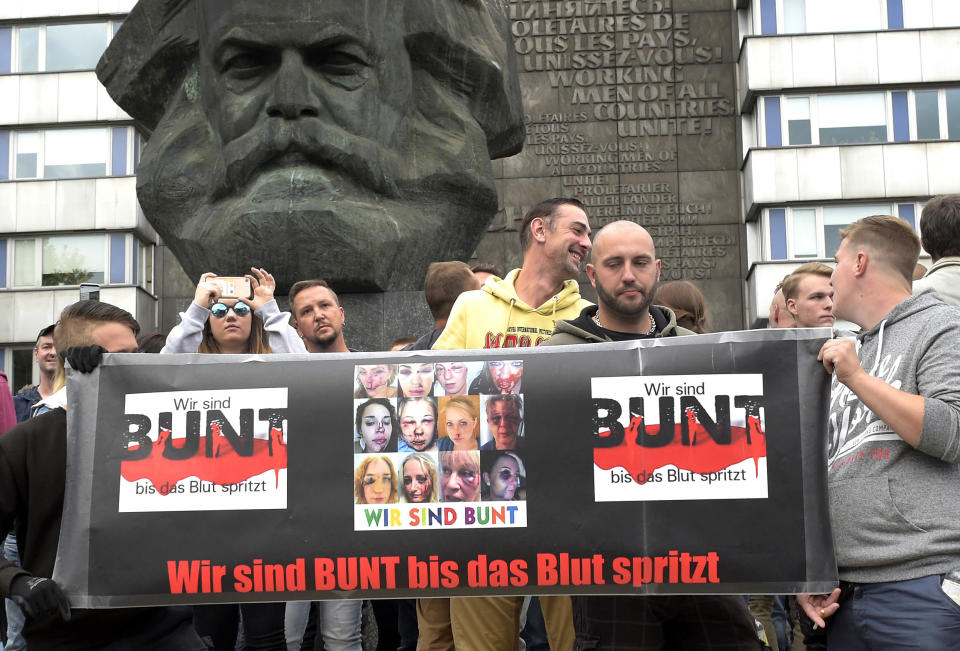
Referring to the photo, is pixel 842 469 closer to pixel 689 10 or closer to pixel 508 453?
pixel 508 453

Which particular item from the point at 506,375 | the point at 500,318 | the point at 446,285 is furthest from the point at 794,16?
the point at 506,375

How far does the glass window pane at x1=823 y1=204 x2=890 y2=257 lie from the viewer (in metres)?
21.4

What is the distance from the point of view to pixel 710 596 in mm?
3303

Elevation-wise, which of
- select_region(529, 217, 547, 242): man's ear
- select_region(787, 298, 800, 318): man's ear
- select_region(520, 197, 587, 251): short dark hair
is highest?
select_region(520, 197, 587, 251): short dark hair

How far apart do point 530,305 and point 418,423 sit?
4.06 ft

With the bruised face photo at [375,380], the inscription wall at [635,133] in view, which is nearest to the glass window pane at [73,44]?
the inscription wall at [635,133]

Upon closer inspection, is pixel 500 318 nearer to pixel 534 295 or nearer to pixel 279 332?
pixel 534 295

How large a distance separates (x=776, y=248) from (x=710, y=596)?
60.0 feet

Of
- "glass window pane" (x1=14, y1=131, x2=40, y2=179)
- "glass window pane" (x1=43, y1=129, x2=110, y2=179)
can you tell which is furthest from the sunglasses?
"glass window pane" (x1=14, y1=131, x2=40, y2=179)

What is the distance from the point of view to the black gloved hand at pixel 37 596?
9.50 feet

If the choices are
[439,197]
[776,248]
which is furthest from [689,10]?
[439,197]

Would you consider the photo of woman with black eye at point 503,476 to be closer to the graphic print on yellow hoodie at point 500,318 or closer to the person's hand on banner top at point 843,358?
the person's hand on banner top at point 843,358

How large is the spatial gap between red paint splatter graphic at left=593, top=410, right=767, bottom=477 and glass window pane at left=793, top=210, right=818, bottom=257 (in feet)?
61.0

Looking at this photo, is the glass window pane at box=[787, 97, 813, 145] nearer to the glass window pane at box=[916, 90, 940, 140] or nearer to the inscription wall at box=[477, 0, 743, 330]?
the glass window pane at box=[916, 90, 940, 140]
